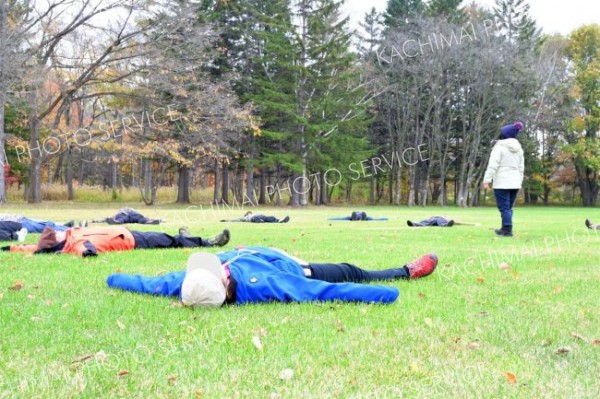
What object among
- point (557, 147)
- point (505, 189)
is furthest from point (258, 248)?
point (557, 147)

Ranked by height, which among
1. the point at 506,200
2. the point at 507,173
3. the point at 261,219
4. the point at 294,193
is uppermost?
the point at 507,173

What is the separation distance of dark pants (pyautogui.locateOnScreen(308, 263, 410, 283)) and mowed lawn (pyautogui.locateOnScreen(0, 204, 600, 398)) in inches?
8.8

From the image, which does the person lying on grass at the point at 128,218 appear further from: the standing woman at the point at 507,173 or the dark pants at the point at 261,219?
the standing woman at the point at 507,173

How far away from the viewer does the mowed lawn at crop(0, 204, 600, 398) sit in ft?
7.99

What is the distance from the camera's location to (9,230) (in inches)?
373

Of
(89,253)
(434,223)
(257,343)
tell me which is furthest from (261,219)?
(257,343)

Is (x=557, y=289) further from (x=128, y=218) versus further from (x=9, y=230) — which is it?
(x=128, y=218)

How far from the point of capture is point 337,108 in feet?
111

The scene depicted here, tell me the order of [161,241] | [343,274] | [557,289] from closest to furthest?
1. [343,274]
2. [557,289]
3. [161,241]

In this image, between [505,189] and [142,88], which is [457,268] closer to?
[505,189]

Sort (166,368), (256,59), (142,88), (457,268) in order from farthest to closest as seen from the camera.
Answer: (256,59)
(142,88)
(457,268)
(166,368)

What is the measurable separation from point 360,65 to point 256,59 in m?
8.12

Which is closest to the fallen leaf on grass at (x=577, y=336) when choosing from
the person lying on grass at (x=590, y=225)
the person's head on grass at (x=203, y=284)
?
the person's head on grass at (x=203, y=284)

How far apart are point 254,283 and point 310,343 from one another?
113cm
